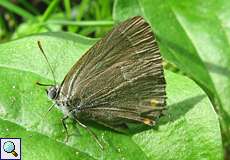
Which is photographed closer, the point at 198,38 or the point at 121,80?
the point at 121,80

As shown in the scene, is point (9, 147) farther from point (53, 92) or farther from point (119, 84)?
point (119, 84)

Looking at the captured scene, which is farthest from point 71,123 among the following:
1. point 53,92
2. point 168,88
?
point 168,88

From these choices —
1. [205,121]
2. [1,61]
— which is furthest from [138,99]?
[1,61]

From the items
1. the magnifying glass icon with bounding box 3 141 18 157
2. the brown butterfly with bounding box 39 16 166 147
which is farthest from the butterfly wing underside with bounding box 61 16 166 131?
the magnifying glass icon with bounding box 3 141 18 157

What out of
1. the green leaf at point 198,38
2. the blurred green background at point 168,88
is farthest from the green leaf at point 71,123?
the green leaf at point 198,38

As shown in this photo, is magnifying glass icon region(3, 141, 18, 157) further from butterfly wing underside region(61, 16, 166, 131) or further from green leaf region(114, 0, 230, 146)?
green leaf region(114, 0, 230, 146)

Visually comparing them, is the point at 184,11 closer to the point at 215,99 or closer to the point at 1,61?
the point at 215,99

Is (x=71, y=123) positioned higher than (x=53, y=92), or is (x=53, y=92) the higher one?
(x=53, y=92)
